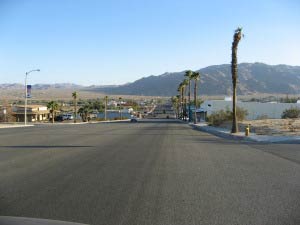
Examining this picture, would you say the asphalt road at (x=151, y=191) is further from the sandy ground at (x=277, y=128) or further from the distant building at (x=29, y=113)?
the distant building at (x=29, y=113)

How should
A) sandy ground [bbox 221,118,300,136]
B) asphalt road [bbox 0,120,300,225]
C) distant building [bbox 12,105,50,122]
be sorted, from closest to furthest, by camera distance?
asphalt road [bbox 0,120,300,225]
sandy ground [bbox 221,118,300,136]
distant building [bbox 12,105,50,122]

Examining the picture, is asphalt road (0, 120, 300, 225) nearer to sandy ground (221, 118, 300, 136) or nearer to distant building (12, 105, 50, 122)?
sandy ground (221, 118, 300, 136)

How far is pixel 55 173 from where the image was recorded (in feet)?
46.8

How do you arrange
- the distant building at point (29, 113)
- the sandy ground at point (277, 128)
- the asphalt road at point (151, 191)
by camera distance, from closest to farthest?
the asphalt road at point (151, 191)
the sandy ground at point (277, 128)
the distant building at point (29, 113)

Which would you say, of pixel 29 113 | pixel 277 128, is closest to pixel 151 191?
pixel 277 128

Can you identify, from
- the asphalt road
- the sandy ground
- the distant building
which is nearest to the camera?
the asphalt road

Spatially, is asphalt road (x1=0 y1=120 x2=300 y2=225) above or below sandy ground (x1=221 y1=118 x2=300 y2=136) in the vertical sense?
above

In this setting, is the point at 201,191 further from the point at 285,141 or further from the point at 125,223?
the point at 285,141

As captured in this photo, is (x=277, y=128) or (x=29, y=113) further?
(x=29, y=113)

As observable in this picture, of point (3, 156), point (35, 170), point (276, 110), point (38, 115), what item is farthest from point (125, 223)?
point (38, 115)

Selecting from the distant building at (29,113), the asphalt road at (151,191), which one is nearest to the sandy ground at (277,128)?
the asphalt road at (151,191)

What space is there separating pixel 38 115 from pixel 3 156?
111 m

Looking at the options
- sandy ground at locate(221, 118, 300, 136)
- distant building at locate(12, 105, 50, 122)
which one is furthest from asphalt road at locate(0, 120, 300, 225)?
distant building at locate(12, 105, 50, 122)

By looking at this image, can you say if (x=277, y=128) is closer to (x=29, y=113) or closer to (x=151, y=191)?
(x=151, y=191)
